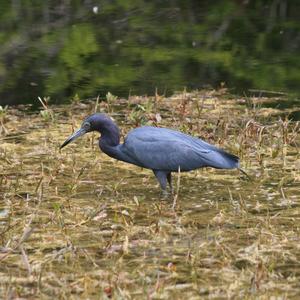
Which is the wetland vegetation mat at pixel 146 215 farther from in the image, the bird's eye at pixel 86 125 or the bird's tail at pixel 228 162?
the bird's eye at pixel 86 125

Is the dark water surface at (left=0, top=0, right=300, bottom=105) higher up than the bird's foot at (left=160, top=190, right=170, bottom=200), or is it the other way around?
the bird's foot at (left=160, top=190, right=170, bottom=200)

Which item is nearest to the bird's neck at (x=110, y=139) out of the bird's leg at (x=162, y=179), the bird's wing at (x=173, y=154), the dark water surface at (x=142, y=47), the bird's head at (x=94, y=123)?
the bird's head at (x=94, y=123)

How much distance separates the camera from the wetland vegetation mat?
4410 mm

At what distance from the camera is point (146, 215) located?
561cm

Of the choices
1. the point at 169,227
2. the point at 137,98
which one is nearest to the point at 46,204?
the point at 169,227

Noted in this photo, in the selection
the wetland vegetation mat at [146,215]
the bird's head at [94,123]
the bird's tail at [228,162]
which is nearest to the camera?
the wetland vegetation mat at [146,215]

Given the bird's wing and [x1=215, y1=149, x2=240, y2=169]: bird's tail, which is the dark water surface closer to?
the bird's wing

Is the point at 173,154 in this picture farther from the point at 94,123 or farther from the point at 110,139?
the point at 94,123

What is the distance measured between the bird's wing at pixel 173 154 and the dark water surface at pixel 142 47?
2627 mm

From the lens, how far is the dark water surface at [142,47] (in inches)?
390

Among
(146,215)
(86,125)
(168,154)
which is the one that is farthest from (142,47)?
(146,215)

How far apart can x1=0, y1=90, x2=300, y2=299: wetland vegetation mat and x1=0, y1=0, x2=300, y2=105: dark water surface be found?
4.98 ft

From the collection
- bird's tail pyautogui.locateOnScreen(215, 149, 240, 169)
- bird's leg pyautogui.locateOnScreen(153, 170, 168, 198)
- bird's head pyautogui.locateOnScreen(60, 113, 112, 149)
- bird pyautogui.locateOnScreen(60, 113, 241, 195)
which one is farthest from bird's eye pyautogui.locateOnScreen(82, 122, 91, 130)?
bird's tail pyautogui.locateOnScreen(215, 149, 240, 169)

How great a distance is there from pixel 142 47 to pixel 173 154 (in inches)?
234
